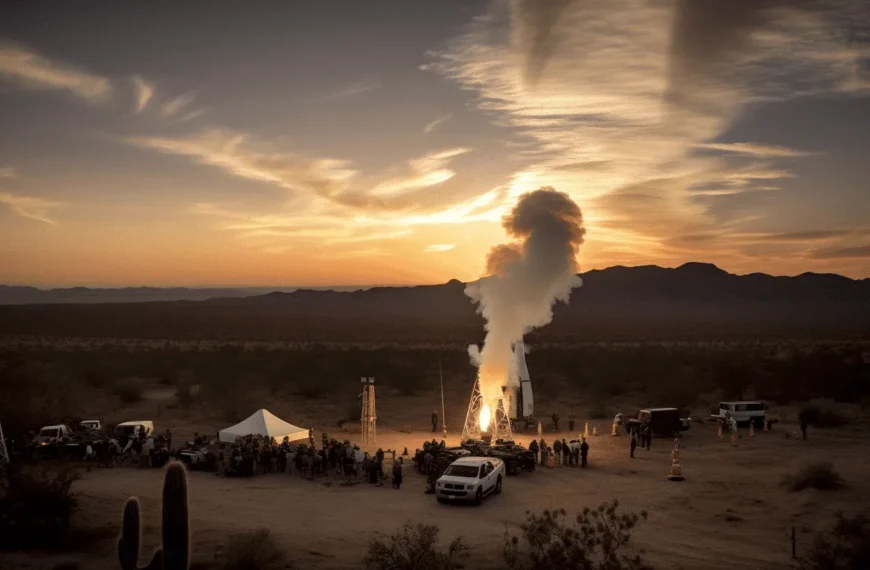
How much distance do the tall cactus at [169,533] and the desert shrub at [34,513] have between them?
648 cm

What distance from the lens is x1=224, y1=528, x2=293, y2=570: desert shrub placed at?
14.9 meters

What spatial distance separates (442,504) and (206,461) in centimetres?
995

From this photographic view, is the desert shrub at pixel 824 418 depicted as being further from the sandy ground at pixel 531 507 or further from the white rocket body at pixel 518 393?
the white rocket body at pixel 518 393

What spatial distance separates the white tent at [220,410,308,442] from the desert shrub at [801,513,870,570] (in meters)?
20.0

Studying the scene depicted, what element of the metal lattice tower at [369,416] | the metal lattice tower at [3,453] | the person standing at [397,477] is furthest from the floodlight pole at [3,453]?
the metal lattice tower at [369,416]

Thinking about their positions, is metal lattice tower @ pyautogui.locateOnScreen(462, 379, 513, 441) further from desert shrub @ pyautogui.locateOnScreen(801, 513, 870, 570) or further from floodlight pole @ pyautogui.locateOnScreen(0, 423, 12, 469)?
floodlight pole @ pyautogui.locateOnScreen(0, 423, 12, 469)

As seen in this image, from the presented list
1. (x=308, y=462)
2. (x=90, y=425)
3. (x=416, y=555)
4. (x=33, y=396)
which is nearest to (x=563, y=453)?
(x=308, y=462)

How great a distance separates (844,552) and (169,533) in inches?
509

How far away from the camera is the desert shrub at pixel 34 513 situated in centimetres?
1642

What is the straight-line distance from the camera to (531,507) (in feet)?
68.9

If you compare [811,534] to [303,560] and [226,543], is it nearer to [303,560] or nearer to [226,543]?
[303,560]

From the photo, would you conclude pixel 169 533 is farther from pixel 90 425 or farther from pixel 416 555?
pixel 90 425

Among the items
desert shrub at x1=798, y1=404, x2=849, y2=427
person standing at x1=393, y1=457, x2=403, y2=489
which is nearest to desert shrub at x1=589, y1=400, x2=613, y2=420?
desert shrub at x1=798, y1=404, x2=849, y2=427

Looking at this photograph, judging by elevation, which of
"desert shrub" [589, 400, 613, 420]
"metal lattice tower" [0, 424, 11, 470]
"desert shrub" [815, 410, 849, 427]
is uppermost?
"metal lattice tower" [0, 424, 11, 470]
